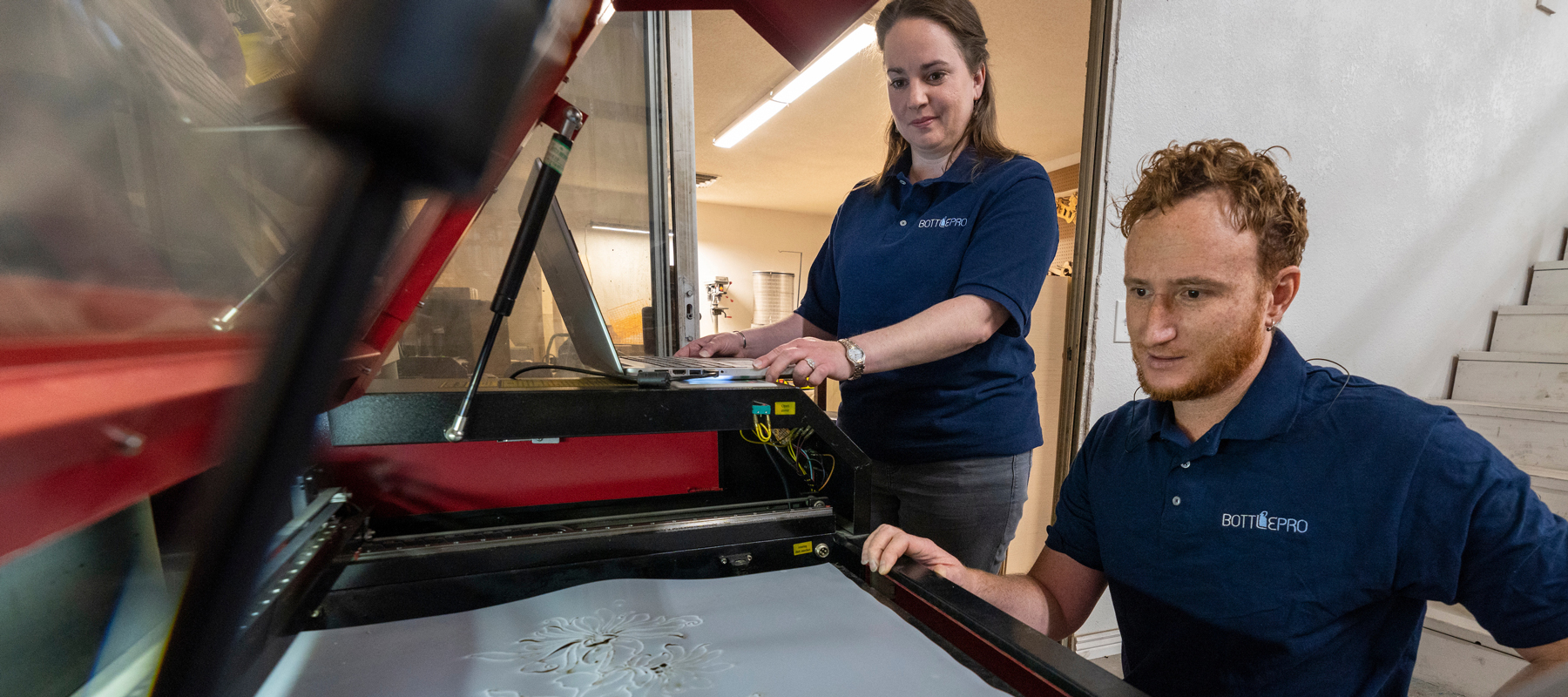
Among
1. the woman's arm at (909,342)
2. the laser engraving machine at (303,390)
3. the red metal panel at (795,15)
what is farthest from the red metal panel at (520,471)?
the red metal panel at (795,15)

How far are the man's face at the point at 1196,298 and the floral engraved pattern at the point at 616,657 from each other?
702 mm

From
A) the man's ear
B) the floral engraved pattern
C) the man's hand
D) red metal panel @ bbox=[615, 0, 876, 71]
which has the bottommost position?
the floral engraved pattern

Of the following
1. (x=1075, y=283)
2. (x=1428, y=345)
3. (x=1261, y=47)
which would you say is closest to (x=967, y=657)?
(x=1075, y=283)

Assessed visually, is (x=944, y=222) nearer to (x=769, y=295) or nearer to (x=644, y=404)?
(x=644, y=404)

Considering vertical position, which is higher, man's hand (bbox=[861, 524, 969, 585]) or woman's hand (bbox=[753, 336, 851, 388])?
woman's hand (bbox=[753, 336, 851, 388])

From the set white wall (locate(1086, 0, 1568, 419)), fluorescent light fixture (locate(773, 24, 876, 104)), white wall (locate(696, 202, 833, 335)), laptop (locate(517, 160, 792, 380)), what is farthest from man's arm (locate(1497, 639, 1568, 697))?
white wall (locate(696, 202, 833, 335))

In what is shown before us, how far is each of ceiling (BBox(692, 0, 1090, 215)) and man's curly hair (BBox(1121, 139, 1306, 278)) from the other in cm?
118

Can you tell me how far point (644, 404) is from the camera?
74 cm

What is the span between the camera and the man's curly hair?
2.64 feet

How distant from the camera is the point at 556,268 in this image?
0.94 meters

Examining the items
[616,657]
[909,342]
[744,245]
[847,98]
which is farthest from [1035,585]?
[744,245]

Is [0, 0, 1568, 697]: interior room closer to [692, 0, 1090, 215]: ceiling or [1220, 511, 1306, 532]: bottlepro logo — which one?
[1220, 511, 1306, 532]: bottlepro logo

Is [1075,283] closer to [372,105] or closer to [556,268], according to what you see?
[556,268]

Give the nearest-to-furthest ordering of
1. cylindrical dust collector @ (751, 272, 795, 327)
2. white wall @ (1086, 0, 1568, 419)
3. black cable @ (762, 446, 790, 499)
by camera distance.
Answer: black cable @ (762, 446, 790, 499), white wall @ (1086, 0, 1568, 419), cylindrical dust collector @ (751, 272, 795, 327)
